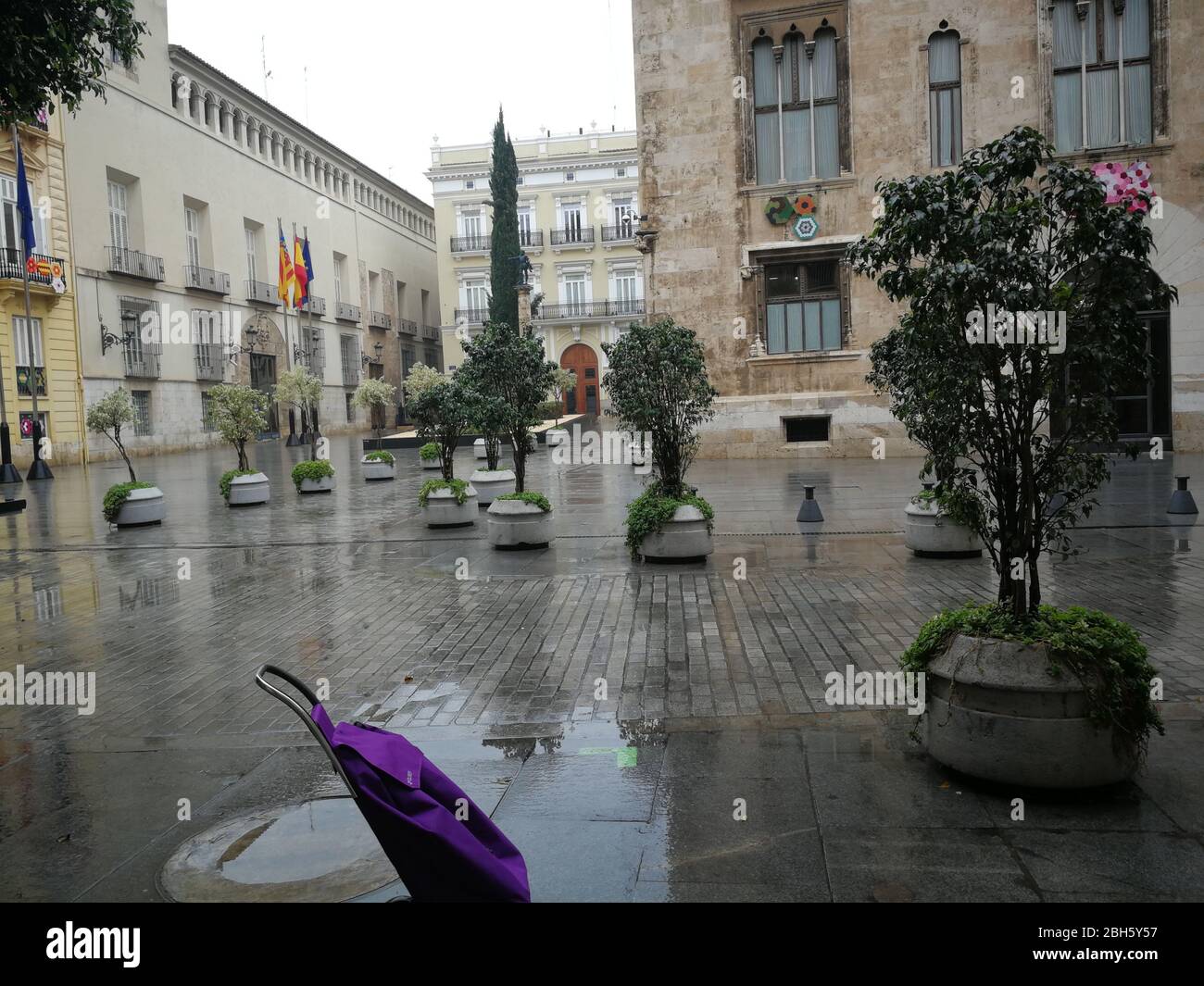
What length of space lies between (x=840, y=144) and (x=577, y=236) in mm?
39028

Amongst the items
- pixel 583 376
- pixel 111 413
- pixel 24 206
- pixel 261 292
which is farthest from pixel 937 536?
pixel 583 376

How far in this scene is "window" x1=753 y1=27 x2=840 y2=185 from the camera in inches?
1009

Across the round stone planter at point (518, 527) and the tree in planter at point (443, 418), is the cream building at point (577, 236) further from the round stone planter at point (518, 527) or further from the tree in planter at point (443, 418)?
the round stone planter at point (518, 527)

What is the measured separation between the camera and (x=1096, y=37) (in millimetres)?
23875

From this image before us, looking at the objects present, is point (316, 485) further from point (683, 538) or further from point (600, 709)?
point (600, 709)

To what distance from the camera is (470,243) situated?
65125 millimetres

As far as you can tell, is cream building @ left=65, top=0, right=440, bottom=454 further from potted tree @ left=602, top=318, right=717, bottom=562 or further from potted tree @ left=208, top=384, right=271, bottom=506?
potted tree @ left=602, top=318, right=717, bottom=562

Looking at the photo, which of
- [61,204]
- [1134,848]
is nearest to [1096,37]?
[1134,848]

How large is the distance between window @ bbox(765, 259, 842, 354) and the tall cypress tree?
30.1m

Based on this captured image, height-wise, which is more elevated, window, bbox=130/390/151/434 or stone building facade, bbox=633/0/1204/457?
stone building facade, bbox=633/0/1204/457

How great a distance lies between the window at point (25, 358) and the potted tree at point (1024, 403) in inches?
1325

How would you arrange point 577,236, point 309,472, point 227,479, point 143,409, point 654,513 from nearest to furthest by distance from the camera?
1. point 654,513
2. point 227,479
3. point 309,472
4. point 143,409
5. point 577,236

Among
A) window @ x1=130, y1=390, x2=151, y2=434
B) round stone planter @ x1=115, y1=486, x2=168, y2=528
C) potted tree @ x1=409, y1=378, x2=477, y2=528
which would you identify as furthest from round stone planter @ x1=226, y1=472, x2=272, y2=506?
window @ x1=130, y1=390, x2=151, y2=434
